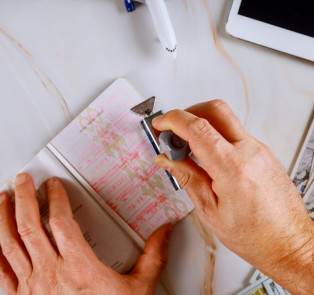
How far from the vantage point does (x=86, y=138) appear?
0.65 m

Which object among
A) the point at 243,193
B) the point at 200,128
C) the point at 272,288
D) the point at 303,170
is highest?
the point at 200,128

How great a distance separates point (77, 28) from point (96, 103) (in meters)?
0.16

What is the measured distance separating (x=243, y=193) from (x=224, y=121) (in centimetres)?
11

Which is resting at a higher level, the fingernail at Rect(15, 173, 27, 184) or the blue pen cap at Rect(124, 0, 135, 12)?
the blue pen cap at Rect(124, 0, 135, 12)

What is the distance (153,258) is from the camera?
63 centimetres

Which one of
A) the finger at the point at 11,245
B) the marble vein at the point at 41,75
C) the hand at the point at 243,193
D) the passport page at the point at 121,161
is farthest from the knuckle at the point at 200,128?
the finger at the point at 11,245

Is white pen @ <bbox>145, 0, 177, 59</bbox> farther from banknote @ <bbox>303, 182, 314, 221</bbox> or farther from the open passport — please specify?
banknote @ <bbox>303, 182, 314, 221</bbox>

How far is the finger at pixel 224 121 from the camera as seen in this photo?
0.50 m

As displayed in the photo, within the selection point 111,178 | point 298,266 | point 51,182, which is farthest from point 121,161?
point 298,266

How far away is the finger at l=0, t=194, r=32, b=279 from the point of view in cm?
62

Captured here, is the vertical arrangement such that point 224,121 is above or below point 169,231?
above

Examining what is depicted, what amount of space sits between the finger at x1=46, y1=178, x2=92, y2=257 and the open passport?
0.09 ft

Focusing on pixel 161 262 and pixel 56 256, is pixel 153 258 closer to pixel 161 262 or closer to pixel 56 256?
pixel 161 262

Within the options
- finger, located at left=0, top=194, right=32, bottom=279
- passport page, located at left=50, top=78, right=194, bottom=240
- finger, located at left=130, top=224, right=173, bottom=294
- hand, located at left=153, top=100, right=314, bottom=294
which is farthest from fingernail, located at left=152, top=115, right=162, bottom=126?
finger, located at left=0, top=194, right=32, bottom=279
